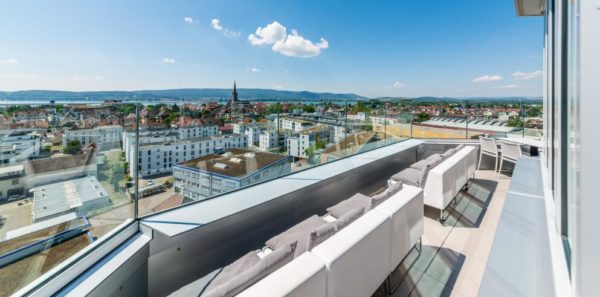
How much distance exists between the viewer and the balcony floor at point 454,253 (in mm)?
2029

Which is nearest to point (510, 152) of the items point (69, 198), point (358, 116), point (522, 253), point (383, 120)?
point (383, 120)

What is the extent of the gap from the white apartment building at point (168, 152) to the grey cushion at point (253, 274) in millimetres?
1208

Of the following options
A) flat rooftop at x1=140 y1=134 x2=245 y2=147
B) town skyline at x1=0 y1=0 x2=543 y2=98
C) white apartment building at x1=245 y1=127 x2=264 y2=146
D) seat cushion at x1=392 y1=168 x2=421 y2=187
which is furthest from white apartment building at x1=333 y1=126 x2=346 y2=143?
flat rooftop at x1=140 y1=134 x2=245 y2=147

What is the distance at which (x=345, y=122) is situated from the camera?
13.8ft

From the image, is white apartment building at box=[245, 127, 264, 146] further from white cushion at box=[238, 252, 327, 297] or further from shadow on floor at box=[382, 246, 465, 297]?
shadow on floor at box=[382, 246, 465, 297]

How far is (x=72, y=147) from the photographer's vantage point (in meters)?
1.33

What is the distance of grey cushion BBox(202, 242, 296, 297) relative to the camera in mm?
990

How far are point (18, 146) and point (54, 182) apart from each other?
0.23m

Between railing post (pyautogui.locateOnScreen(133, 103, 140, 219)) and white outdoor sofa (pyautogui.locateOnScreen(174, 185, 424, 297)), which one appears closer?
white outdoor sofa (pyautogui.locateOnScreen(174, 185, 424, 297))

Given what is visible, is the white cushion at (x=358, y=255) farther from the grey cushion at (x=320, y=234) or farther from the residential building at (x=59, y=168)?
the residential building at (x=59, y=168)

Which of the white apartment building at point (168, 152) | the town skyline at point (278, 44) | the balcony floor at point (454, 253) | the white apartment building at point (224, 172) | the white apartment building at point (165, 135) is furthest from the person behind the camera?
the town skyline at point (278, 44)

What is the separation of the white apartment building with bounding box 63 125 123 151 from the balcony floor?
2384mm

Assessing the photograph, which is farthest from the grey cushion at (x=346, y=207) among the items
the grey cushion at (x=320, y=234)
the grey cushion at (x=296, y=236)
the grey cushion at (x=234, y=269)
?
the grey cushion at (x=234, y=269)

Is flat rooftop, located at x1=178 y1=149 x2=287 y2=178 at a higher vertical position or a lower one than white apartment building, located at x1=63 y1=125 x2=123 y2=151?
lower
